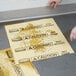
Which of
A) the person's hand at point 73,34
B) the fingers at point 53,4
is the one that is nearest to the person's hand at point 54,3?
the fingers at point 53,4

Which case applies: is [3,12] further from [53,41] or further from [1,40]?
[53,41]

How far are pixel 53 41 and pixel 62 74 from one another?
0.20m

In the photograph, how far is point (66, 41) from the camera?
98 centimetres

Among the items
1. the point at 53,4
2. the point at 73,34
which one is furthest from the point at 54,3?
the point at 73,34

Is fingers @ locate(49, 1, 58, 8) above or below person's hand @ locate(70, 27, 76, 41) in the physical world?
above

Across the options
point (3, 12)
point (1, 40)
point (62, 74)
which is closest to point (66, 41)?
point (62, 74)

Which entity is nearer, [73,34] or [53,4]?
[73,34]

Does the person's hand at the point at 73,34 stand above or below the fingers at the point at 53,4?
below

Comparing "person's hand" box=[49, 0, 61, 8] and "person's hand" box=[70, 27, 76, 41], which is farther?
"person's hand" box=[49, 0, 61, 8]

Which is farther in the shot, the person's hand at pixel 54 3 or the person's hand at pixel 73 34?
the person's hand at pixel 54 3

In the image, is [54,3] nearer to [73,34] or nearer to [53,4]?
[53,4]

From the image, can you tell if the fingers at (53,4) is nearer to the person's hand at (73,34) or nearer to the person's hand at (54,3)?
the person's hand at (54,3)

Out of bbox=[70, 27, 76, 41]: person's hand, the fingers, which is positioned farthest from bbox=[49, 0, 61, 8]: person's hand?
bbox=[70, 27, 76, 41]: person's hand

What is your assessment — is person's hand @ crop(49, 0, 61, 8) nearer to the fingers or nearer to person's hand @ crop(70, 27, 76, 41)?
the fingers
